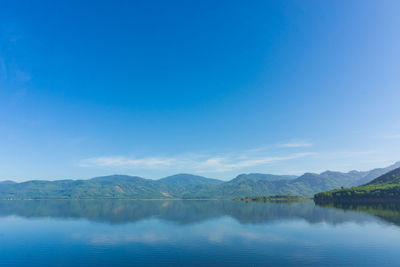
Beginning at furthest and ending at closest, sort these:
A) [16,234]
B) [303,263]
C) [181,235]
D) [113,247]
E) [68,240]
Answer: [16,234], [181,235], [68,240], [113,247], [303,263]

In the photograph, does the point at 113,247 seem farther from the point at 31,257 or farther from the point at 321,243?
the point at 321,243

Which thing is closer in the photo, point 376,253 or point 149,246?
point 376,253

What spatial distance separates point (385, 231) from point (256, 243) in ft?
155

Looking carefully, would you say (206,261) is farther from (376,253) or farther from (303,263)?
(376,253)

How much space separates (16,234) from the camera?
279 ft

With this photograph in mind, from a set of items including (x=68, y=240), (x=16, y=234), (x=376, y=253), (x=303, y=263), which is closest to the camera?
(x=303, y=263)

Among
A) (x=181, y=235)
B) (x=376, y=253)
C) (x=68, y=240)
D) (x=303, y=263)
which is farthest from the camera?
(x=181, y=235)

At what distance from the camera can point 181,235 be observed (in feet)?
259

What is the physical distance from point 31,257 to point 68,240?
19.3m

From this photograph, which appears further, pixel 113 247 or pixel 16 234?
pixel 16 234

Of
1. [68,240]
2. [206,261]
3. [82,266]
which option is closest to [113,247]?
[82,266]

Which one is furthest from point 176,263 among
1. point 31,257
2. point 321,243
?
point 321,243

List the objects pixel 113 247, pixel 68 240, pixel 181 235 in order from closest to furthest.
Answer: pixel 113 247
pixel 68 240
pixel 181 235

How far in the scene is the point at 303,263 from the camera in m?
47.8
